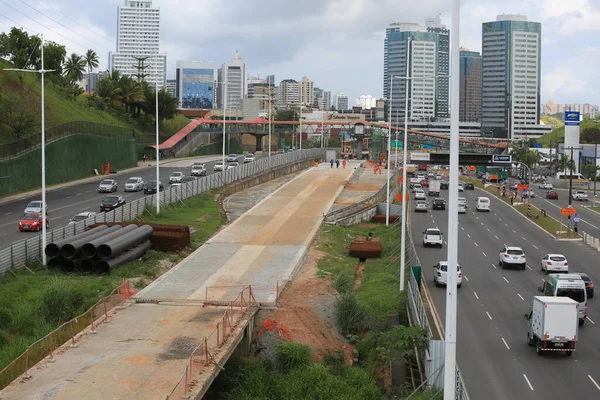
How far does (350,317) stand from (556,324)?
7.02 m

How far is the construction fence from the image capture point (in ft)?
63.0

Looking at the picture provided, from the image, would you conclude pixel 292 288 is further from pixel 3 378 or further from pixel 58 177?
pixel 58 177

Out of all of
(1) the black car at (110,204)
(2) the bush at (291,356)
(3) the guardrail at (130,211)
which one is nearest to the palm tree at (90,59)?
(3) the guardrail at (130,211)

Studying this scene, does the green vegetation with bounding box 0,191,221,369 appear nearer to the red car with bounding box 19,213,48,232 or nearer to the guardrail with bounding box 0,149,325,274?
the guardrail with bounding box 0,149,325,274

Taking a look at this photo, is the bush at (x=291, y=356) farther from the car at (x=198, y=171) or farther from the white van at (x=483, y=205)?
the car at (x=198, y=171)

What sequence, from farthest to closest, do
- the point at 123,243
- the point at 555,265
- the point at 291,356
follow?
the point at 555,265 → the point at 123,243 → the point at 291,356

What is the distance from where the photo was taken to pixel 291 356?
23500 millimetres

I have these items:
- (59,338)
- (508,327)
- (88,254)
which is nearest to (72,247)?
(88,254)

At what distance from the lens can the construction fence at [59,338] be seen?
19.2 m

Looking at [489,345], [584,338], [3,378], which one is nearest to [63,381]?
[3,378]

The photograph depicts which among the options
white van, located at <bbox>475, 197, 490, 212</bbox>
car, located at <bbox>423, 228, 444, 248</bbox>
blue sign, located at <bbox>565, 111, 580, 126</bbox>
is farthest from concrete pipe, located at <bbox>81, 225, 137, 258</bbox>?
blue sign, located at <bbox>565, 111, 580, 126</bbox>

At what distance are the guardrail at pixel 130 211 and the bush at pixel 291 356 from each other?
13662mm

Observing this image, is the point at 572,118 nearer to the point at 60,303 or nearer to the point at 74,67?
the point at 74,67

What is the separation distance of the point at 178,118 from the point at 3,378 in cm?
13209
